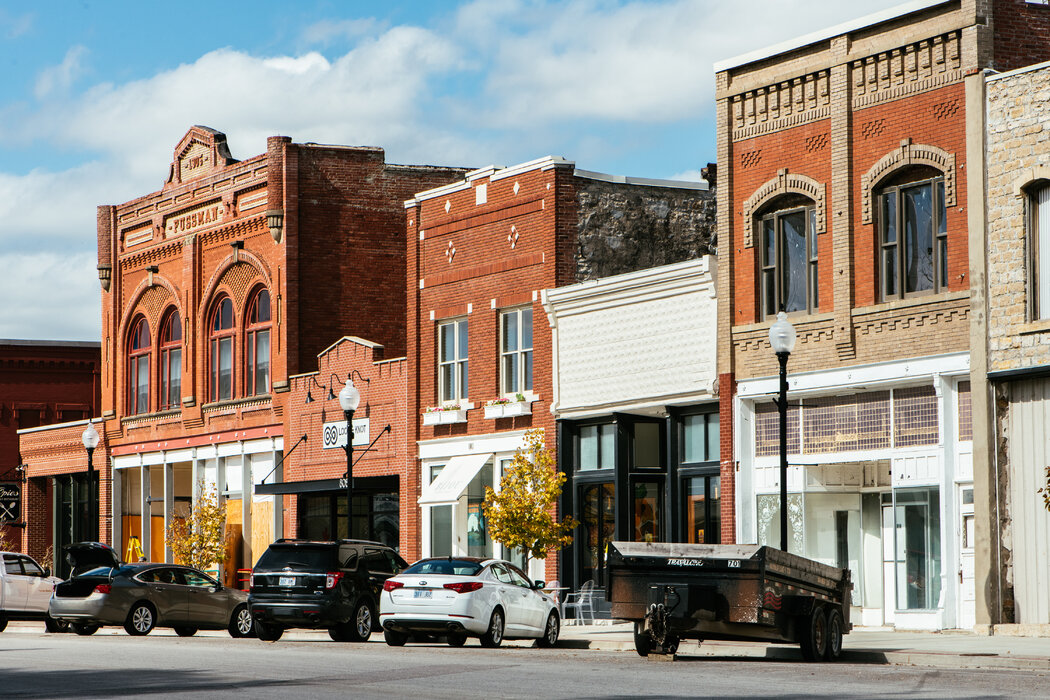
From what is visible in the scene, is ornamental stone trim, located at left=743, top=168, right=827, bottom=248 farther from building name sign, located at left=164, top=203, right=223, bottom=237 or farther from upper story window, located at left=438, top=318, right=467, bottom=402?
building name sign, located at left=164, top=203, right=223, bottom=237

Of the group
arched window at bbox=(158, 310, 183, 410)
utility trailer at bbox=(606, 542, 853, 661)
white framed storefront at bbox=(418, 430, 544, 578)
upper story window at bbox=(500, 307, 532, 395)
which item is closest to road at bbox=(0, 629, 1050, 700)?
utility trailer at bbox=(606, 542, 853, 661)

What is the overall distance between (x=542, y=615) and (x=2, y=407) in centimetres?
4193

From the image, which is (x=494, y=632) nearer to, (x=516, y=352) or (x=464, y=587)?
(x=464, y=587)

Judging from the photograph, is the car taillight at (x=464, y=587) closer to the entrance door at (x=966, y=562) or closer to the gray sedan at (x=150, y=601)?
the gray sedan at (x=150, y=601)

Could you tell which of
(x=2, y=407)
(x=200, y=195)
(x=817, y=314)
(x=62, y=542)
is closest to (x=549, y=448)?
(x=817, y=314)

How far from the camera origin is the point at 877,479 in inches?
1138

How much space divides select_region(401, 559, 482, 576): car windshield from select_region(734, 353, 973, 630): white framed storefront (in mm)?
7105

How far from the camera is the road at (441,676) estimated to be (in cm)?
1599

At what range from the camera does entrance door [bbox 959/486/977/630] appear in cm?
2641

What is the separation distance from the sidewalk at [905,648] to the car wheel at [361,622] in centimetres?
323

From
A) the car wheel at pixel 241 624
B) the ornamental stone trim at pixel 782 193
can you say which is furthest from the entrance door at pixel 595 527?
the car wheel at pixel 241 624

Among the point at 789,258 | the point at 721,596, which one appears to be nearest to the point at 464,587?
the point at 721,596

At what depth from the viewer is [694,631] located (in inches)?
838

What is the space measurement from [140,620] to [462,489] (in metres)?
8.80
